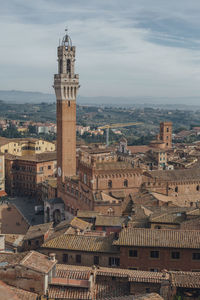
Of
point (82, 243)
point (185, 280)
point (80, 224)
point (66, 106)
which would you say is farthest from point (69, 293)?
point (66, 106)

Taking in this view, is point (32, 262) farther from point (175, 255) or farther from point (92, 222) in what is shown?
point (92, 222)

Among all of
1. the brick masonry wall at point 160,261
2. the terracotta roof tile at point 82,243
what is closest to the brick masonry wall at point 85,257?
the terracotta roof tile at point 82,243

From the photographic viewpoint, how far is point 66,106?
181ft

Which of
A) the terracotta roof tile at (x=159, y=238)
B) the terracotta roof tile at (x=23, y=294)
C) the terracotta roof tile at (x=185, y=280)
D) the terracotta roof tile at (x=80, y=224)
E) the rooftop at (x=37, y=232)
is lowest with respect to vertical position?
the rooftop at (x=37, y=232)

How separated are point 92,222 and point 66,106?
23112 millimetres

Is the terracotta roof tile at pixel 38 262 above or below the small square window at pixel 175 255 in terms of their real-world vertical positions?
above

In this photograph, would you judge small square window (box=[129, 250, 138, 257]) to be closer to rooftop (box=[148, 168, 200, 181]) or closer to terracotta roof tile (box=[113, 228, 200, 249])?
terracotta roof tile (box=[113, 228, 200, 249])

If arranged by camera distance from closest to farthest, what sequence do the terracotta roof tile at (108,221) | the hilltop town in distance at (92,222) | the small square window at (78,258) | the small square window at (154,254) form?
the hilltop town in distance at (92,222)
the small square window at (154,254)
the small square window at (78,258)
the terracotta roof tile at (108,221)

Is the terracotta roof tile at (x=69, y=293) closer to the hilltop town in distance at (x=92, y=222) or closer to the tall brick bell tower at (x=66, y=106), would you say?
the hilltop town in distance at (x=92, y=222)

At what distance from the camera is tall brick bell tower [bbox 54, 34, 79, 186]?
5481cm

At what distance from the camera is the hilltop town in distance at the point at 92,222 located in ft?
65.9

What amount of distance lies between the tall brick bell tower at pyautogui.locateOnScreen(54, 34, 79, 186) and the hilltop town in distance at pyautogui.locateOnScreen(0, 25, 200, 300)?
4.8 inches

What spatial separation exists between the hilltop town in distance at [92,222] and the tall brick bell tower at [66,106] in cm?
12

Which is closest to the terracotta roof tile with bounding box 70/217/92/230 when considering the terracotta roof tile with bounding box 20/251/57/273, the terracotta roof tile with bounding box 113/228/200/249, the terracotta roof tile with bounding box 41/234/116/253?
the terracotta roof tile with bounding box 41/234/116/253
